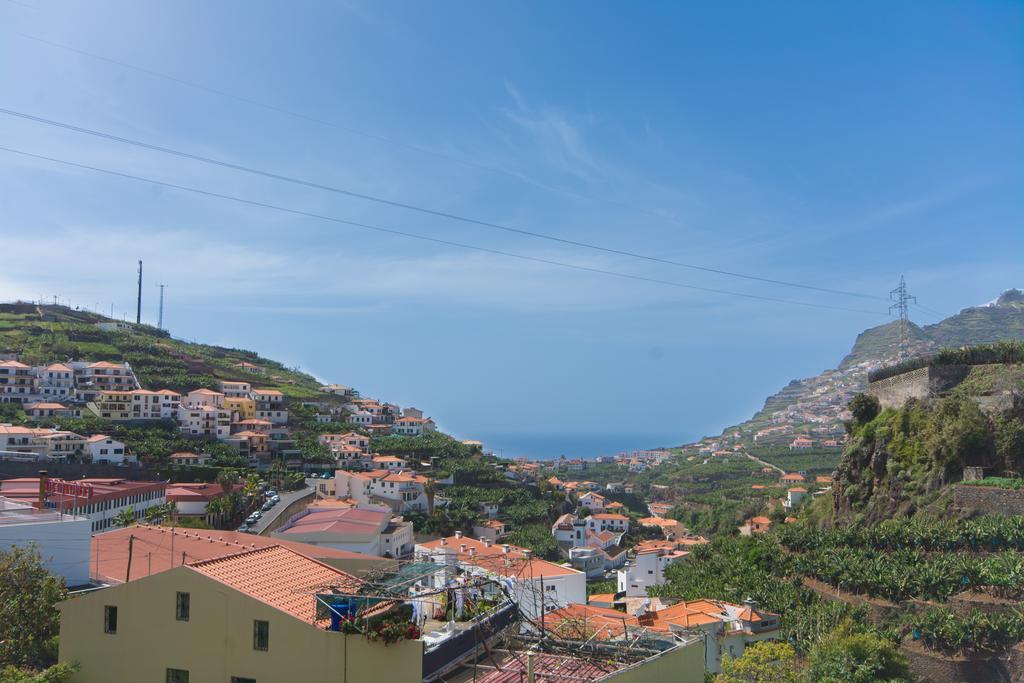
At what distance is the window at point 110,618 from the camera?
10.3m

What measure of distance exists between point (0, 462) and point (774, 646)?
1576 inches

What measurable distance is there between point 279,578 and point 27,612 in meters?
5.99

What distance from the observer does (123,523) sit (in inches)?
1224

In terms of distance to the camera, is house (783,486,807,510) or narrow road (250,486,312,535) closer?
narrow road (250,486,312,535)

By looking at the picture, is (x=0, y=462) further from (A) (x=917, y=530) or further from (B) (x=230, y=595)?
(A) (x=917, y=530)

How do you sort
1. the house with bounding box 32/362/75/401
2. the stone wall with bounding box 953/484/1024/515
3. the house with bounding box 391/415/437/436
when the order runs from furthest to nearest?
the house with bounding box 391/415/437/436 → the house with bounding box 32/362/75/401 → the stone wall with bounding box 953/484/1024/515

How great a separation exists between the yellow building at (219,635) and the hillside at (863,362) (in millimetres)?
120637

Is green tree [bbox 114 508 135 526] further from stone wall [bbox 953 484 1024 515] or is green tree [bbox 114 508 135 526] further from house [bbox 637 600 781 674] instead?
stone wall [bbox 953 484 1024 515]

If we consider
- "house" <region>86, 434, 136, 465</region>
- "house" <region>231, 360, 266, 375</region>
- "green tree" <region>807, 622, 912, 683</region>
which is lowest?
"green tree" <region>807, 622, 912, 683</region>

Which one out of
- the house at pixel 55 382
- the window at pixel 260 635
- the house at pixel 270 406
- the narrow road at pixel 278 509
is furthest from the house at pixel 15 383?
the window at pixel 260 635

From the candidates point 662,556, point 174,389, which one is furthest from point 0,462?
point 662,556

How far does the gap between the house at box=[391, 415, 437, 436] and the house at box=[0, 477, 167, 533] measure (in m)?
36.1

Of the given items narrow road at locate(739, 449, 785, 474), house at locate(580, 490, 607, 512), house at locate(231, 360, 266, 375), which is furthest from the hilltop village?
narrow road at locate(739, 449, 785, 474)

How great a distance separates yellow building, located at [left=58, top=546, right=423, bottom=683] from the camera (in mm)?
9055
